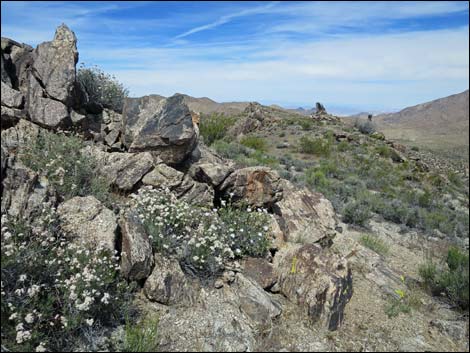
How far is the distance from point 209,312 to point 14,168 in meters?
3.04

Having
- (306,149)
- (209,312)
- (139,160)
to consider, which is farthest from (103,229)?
(306,149)

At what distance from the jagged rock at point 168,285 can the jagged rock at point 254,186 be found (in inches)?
97.1

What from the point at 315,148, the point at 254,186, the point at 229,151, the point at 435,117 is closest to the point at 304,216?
the point at 254,186

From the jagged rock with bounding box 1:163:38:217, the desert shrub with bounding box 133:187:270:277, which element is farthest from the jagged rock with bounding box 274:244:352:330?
the jagged rock with bounding box 1:163:38:217

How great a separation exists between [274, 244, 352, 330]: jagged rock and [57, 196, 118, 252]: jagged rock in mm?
2506

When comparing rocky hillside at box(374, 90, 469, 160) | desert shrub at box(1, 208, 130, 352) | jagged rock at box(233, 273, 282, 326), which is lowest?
jagged rock at box(233, 273, 282, 326)

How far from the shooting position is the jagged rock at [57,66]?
24.6ft

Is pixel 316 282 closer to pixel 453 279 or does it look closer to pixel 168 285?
pixel 168 285

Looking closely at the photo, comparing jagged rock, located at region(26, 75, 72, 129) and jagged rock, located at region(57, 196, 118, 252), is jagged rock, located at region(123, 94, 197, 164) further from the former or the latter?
jagged rock, located at region(57, 196, 118, 252)

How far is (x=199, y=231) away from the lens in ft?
18.6

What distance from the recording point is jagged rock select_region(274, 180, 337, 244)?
6.80 meters

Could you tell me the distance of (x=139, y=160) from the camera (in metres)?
6.77

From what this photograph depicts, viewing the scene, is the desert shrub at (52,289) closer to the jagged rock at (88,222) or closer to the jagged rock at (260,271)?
the jagged rock at (88,222)

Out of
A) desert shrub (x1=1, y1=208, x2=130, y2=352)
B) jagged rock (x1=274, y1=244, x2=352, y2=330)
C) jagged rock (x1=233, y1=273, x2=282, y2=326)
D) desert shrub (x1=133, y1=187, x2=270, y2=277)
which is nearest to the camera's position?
desert shrub (x1=1, y1=208, x2=130, y2=352)
